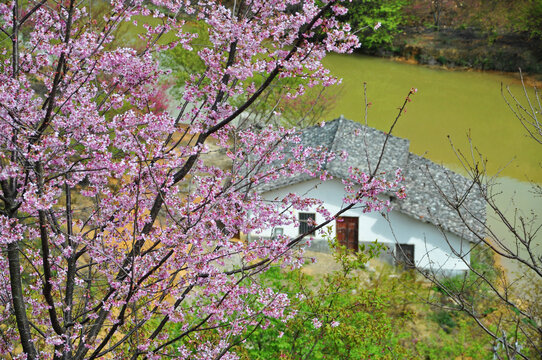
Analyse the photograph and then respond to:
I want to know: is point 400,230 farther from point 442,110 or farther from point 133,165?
point 442,110

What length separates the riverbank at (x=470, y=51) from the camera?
43.8 m

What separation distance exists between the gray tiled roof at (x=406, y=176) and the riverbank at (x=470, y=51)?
23928mm

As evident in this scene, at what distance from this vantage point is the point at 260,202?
5.93 meters

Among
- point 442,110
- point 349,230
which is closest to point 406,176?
point 349,230

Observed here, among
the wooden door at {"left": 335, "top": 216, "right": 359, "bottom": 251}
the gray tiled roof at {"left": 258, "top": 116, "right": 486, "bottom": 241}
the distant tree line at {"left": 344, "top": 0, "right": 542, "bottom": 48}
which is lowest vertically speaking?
the wooden door at {"left": 335, "top": 216, "right": 359, "bottom": 251}

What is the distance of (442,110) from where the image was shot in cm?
3631

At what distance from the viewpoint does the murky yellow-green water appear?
30547 mm

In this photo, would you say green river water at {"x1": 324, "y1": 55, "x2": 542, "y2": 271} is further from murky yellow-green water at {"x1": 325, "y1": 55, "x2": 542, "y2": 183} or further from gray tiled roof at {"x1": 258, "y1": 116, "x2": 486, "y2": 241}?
gray tiled roof at {"x1": 258, "y1": 116, "x2": 486, "y2": 241}

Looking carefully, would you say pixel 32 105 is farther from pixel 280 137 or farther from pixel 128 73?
pixel 280 137

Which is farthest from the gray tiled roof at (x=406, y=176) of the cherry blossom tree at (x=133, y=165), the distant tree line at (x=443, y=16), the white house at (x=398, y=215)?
the distant tree line at (x=443, y=16)

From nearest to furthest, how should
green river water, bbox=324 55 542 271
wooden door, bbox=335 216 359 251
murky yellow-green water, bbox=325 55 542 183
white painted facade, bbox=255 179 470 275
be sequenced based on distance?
white painted facade, bbox=255 179 470 275, wooden door, bbox=335 216 359 251, green river water, bbox=324 55 542 271, murky yellow-green water, bbox=325 55 542 183

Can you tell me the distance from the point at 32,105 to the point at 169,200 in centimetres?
147

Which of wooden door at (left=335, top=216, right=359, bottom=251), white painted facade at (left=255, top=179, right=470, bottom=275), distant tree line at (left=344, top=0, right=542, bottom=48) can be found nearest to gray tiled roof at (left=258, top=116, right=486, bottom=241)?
white painted facade at (left=255, top=179, right=470, bottom=275)

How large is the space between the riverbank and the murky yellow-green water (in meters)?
A: 1.03
